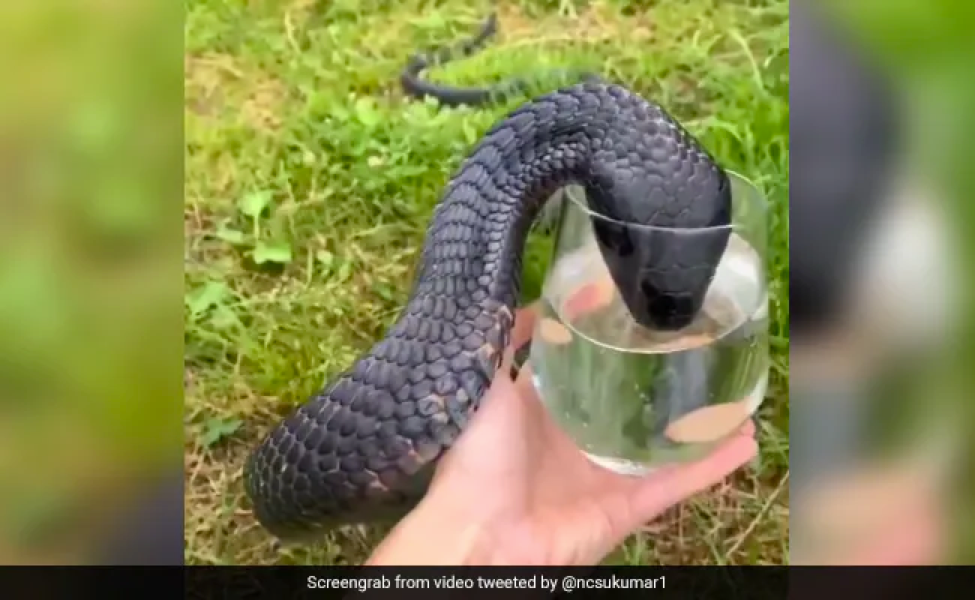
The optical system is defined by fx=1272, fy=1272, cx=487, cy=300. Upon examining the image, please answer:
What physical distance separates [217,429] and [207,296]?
3.3 inches

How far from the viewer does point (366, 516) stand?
77 centimetres

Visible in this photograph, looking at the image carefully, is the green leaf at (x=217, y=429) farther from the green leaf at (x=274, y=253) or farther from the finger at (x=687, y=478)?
the finger at (x=687, y=478)

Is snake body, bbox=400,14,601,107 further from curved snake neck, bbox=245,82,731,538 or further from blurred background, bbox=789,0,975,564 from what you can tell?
blurred background, bbox=789,0,975,564

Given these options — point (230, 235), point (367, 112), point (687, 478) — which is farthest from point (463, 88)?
point (687, 478)

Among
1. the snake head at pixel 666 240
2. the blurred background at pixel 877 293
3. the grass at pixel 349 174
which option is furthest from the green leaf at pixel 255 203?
the blurred background at pixel 877 293

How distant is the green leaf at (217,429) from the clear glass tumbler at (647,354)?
0.63 ft

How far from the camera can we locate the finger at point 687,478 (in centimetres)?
79

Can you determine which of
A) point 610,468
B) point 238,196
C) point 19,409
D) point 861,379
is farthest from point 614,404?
point 19,409

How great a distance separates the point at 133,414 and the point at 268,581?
5.3 inches

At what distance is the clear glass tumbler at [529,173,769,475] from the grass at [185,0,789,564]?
0.02m

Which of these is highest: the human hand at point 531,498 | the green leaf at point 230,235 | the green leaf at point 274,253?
the green leaf at point 230,235

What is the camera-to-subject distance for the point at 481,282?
78cm

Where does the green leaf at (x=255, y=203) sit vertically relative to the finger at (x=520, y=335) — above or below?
above
